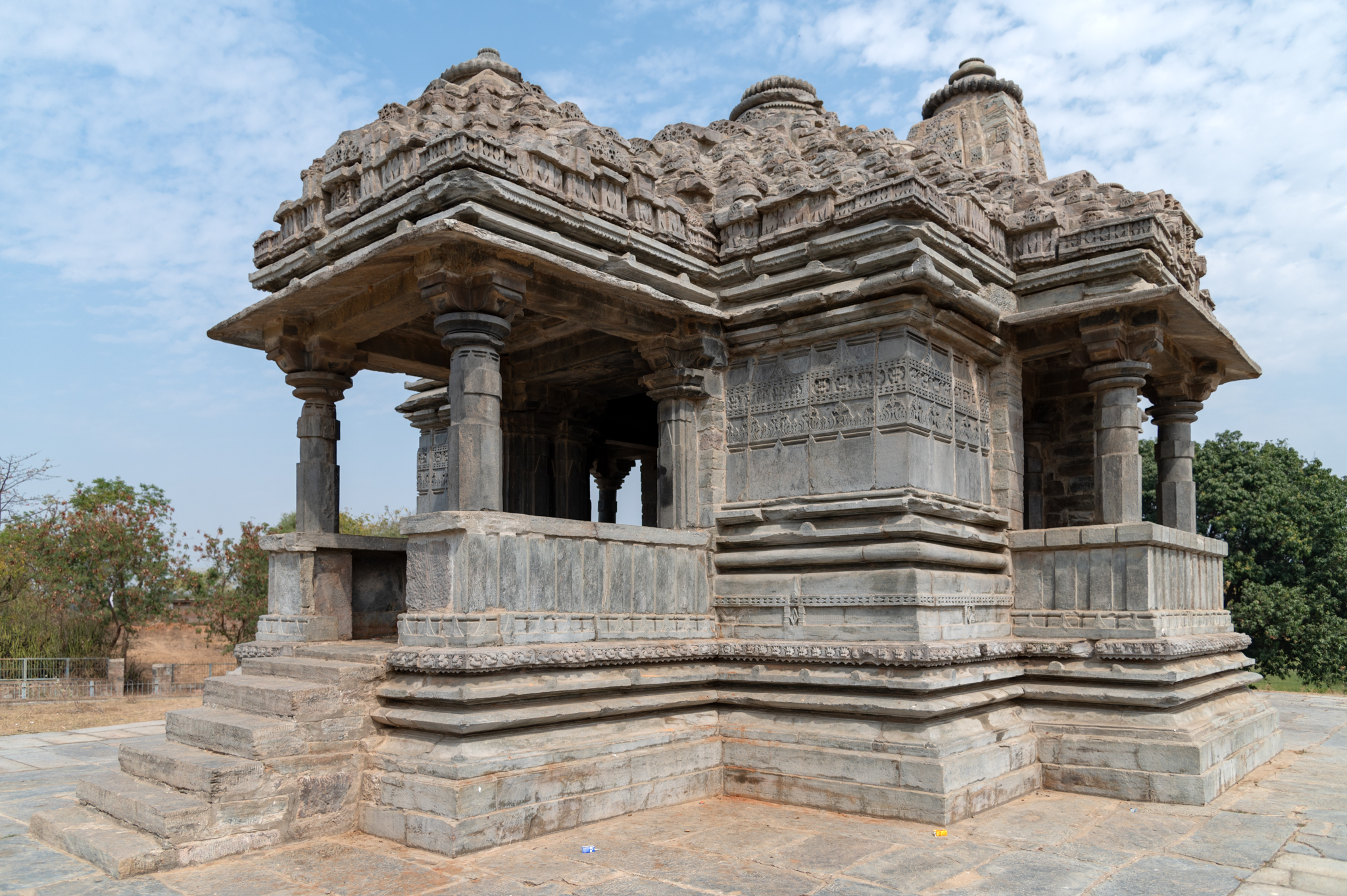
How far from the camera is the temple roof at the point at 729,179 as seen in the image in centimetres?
783

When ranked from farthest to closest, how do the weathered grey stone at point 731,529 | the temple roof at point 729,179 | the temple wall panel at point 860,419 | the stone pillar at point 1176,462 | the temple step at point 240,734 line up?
the stone pillar at point 1176,462, the temple wall panel at point 860,419, the temple roof at point 729,179, the weathered grey stone at point 731,529, the temple step at point 240,734

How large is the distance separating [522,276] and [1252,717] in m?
8.00

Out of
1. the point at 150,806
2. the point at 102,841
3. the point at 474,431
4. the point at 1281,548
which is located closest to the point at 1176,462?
the point at 474,431

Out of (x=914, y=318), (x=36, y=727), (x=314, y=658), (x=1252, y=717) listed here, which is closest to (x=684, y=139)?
(x=914, y=318)

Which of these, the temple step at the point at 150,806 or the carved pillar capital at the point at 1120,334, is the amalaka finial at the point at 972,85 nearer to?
the carved pillar capital at the point at 1120,334

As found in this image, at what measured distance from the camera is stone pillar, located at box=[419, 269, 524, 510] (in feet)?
24.1

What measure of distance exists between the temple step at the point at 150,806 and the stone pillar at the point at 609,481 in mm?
8398

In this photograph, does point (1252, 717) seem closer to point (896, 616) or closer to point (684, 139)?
point (896, 616)

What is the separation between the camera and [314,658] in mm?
8039

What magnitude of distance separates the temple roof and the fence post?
12361 millimetres

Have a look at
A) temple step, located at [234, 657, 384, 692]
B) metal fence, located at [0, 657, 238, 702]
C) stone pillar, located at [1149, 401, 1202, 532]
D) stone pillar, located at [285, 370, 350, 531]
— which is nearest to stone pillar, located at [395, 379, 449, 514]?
stone pillar, located at [285, 370, 350, 531]

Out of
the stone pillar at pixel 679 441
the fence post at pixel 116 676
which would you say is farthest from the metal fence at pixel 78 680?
the stone pillar at pixel 679 441

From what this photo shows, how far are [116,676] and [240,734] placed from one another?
1375cm

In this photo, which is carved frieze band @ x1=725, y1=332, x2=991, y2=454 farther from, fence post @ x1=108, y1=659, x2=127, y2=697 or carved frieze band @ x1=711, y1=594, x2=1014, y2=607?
fence post @ x1=108, y1=659, x2=127, y2=697
